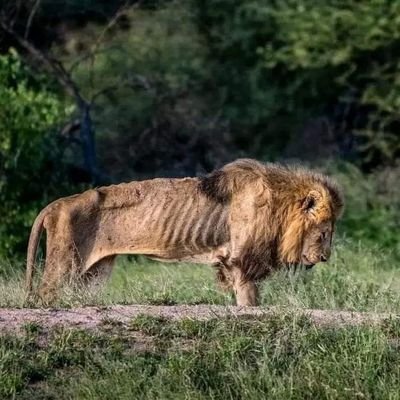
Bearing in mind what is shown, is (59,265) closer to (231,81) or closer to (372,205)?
(372,205)

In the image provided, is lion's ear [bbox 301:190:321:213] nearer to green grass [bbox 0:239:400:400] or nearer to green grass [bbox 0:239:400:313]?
green grass [bbox 0:239:400:313]

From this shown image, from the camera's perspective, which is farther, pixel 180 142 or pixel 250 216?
pixel 180 142

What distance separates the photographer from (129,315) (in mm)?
8000

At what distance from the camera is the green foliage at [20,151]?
14.6 m

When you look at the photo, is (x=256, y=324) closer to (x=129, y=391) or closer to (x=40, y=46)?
(x=129, y=391)

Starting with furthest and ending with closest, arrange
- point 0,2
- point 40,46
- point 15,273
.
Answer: point 40,46 → point 0,2 → point 15,273

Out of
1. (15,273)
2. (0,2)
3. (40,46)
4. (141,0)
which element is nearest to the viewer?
(15,273)

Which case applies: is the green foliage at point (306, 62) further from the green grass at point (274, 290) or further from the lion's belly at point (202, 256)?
the lion's belly at point (202, 256)

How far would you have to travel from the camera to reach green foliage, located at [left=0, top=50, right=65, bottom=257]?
14.6 metres

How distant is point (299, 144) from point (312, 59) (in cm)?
183

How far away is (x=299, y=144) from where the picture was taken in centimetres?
2211

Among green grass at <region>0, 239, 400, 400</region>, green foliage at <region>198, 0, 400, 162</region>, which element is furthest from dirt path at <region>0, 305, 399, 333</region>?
green foliage at <region>198, 0, 400, 162</region>

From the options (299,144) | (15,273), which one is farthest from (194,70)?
(15,273)

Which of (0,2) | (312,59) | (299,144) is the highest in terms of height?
(0,2)
